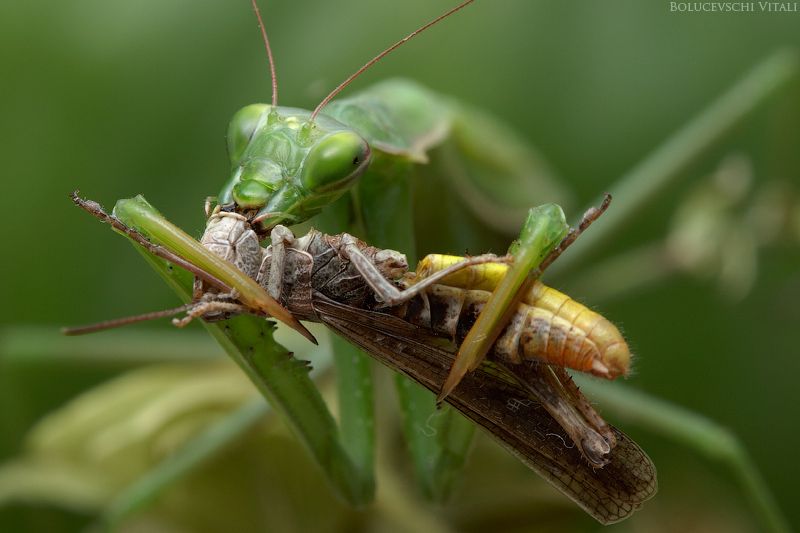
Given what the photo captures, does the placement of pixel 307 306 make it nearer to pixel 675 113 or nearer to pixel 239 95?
pixel 239 95

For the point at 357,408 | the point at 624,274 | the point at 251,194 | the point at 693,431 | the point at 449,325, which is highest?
the point at 251,194

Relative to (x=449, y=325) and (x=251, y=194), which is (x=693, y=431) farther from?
(x=251, y=194)

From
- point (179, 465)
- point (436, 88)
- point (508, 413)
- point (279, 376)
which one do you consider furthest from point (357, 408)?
point (436, 88)

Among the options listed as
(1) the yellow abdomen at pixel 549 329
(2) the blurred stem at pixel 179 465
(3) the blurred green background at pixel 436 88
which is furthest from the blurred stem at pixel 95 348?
(1) the yellow abdomen at pixel 549 329

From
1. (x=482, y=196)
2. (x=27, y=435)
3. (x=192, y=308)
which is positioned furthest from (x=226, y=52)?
(x=192, y=308)

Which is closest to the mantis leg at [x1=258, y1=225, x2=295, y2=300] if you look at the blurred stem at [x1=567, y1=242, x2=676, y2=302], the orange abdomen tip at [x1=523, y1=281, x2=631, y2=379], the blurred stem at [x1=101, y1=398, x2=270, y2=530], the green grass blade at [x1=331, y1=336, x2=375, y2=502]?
the orange abdomen tip at [x1=523, y1=281, x2=631, y2=379]

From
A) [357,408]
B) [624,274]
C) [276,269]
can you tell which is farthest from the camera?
[624,274]
